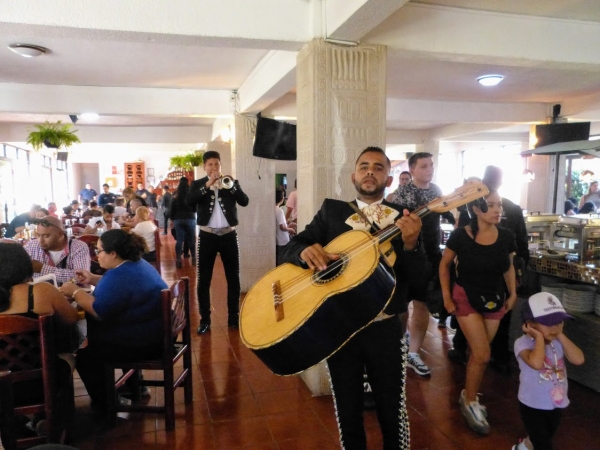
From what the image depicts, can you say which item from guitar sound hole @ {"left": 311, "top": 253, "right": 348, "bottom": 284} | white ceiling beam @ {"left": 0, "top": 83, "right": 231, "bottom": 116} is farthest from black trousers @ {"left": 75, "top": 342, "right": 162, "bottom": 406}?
white ceiling beam @ {"left": 0, "top": 83, "right": 231, "bottom": 116}

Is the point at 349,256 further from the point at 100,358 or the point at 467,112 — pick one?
the point at 467,112

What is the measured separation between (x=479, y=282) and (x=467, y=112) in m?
5.70

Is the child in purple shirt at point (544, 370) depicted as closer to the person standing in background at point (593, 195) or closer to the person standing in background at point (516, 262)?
the person standing in background at point (516, 262)

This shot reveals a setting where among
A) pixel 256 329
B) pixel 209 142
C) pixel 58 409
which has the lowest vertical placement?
pixel 58 409

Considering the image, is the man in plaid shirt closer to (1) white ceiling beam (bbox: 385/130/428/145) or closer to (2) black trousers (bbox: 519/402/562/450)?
(2) black trousers (bbox: 519/402/562/450)

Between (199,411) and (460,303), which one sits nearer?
(460,303)

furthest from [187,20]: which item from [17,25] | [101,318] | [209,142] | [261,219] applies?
[209,142]

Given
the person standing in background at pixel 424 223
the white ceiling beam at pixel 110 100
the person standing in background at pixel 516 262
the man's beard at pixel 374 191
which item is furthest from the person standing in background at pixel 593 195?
the man's beard at pixel 374 191

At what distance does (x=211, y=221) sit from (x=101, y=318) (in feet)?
6.16

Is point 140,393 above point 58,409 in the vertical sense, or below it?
below

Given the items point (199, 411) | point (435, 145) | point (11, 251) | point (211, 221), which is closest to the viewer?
point (11, 251)

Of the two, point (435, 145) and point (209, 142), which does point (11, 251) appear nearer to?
point (209, 142)

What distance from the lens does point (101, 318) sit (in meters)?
2.68

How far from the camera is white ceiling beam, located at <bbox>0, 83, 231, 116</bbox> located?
18.5 ft
